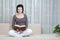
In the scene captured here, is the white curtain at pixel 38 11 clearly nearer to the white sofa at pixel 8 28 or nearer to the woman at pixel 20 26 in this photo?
the white sofa at pixel 8 28

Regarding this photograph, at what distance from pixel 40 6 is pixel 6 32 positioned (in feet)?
3.21

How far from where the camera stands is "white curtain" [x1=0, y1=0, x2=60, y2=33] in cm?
403

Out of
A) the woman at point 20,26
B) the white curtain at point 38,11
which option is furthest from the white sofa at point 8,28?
the woman at point 20,26

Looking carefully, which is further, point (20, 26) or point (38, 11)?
point (38, 11)

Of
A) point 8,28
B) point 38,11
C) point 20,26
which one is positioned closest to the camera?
point 20,26

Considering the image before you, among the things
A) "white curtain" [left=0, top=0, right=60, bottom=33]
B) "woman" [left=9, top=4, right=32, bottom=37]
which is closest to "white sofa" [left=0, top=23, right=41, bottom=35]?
"white curtain" [left=0, top=0, right=60, bottom=33]

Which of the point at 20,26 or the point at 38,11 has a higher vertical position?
the point at 38,11

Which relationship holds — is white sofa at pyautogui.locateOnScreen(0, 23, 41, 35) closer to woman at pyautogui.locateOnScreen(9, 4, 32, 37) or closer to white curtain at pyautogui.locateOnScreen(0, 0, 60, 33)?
white curtain at pyautogui.locateOnScreen(0, 0, 60, 33)

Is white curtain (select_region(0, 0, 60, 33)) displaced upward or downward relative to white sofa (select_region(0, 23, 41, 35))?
upward

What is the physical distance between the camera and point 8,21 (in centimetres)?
405

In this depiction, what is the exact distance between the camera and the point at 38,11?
4074 mm

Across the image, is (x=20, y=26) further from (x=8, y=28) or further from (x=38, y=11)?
(x=38, y=11)

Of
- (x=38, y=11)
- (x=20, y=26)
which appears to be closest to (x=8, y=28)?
(x=20, y=26)

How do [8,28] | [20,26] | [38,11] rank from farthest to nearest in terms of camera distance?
1. [38,11]
2. [8,28]
3. [20,26]
